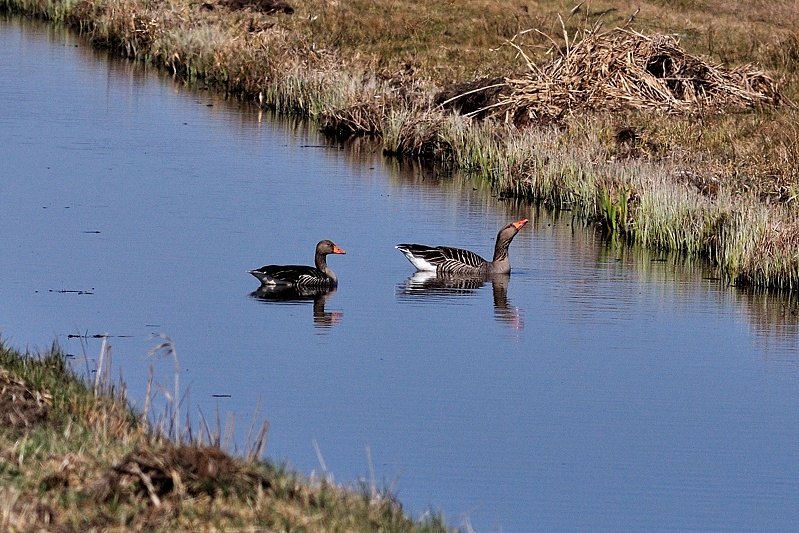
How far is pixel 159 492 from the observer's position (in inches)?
275

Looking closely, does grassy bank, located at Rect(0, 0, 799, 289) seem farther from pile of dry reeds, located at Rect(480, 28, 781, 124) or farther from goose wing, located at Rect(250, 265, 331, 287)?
goose wing, located at Rect(250, 265, 331, 287)

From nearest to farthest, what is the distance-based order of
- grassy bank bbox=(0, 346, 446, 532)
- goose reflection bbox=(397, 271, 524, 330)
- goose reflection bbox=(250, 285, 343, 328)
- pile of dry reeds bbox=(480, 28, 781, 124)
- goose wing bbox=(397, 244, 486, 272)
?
grassy bank bbox=(0, 346, 446, 532)
goose reflection bbox=(250, 285, 343, 328)
goose reflection bbox=(397, 271, 524, 330)
goose wing bbox=(397, 244, 486, 272)
pile of dry reeds bbox=(480, 28, 781, 124)

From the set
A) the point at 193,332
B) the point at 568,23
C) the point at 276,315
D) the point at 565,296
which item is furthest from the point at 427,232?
the point at 568,23

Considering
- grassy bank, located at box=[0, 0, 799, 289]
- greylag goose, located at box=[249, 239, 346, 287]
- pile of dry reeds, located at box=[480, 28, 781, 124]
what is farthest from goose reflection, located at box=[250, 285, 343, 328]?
pile of dry reeds, located at box=[480, 28, 781, 124]

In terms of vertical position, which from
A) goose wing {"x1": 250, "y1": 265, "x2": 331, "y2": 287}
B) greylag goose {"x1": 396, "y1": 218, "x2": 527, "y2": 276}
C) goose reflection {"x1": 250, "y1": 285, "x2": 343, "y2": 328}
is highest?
greylag goose {"x1": 396, "y1": 218, "x2": 527, "y2": 276}

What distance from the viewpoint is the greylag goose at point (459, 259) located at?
17.8m

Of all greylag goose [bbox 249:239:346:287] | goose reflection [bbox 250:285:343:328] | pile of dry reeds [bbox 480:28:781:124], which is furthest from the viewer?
pile of dry reeds [bbox 480:28:781:124]

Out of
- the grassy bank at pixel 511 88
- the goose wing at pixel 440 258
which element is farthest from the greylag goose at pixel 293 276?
the grassy bank at pixel 511 88

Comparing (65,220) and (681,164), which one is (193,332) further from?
(681,164)

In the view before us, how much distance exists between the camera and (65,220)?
19.8 metres

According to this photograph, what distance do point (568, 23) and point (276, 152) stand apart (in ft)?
56.3

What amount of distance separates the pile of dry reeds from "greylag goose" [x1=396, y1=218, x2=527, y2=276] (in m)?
9.61

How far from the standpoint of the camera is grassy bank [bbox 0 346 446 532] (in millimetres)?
6668

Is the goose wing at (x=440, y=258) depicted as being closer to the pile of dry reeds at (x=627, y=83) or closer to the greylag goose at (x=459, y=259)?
the greylag goose at (x=459, y=259)
